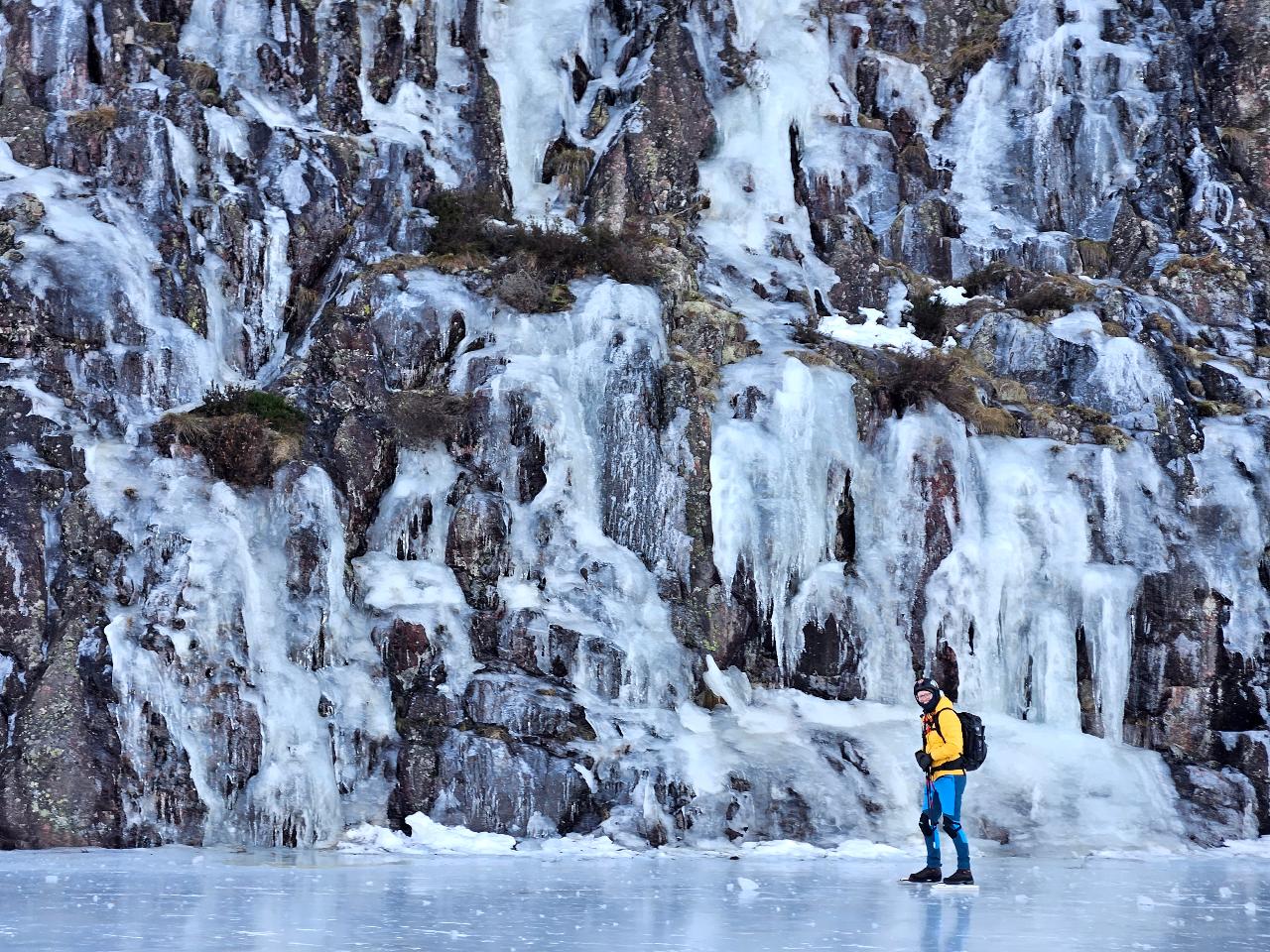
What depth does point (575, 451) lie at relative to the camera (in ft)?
68.2

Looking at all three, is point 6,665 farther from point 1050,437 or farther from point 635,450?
point 1050,437

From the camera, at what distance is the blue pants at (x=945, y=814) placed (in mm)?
11016

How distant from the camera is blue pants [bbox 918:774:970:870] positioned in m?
11.0

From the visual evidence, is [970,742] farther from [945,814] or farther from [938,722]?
A: [945,814]

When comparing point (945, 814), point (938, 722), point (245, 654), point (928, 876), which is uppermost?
point (245, 654)

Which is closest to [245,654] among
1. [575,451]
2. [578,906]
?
[575,451]

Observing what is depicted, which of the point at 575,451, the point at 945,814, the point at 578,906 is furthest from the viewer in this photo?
the point at 575,451

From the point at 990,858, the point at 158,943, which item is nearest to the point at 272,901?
the point at 158,943

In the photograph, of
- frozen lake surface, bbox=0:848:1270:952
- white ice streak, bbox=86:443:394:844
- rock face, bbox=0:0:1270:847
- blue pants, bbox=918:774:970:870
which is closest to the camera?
frozen lake surface, bbox=0:848:1270:952

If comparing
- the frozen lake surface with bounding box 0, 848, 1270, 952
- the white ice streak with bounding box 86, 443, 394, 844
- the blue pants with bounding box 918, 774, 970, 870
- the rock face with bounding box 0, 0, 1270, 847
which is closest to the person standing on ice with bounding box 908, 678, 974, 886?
the blue pants with bounding box 918, 774, 970, 870

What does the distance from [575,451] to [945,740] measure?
34.2 ft

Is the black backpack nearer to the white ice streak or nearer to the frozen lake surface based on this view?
the frozen lake surface

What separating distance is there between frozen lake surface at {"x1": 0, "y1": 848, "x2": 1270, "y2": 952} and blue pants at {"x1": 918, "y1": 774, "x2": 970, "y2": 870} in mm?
385

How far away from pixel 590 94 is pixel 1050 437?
1295 cm
